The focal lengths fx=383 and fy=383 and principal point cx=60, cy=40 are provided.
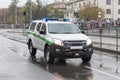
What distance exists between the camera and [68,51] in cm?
1488

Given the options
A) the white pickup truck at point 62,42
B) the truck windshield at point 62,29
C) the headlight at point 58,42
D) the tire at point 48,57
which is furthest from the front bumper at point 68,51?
the truck windshield at point 62,29

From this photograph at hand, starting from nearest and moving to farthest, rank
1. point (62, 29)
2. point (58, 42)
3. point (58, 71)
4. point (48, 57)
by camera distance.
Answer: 1. point (58, 71)
2. point (58, 42)
3. point (48, 57)
4. point (62, 29)

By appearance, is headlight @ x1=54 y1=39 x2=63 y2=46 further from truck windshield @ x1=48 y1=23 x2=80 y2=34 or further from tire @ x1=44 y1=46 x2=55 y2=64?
truck windshield @ x1=48 y1=23 x2=80 y2=34

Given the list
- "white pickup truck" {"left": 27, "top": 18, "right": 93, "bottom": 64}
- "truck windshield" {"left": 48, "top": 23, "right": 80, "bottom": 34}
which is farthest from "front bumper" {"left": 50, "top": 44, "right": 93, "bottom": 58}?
"truck windshield" {"left": 48, "top": 23, "right": 80, "bottom": 34}

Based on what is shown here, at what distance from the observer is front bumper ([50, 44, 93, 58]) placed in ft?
48.8

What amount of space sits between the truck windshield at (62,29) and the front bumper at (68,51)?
4.25ft

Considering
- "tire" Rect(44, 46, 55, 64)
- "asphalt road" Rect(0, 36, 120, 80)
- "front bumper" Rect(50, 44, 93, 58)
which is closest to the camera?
"asphalt road" Rect(0, 36, 120, 80)

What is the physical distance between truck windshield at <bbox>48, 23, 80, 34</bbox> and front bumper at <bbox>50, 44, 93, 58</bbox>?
129cm

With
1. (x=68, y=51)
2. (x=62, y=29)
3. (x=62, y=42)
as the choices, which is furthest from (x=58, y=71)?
(x=62, y=29)

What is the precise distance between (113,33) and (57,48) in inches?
999

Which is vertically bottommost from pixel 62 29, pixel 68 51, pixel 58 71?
pixel 58 71

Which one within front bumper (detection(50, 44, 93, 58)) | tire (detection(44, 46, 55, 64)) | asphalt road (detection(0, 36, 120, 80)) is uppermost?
front bumper (detection(50, 44, 93, 58))

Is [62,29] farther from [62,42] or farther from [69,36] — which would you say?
[62,42]

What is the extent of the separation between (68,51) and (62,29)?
184 cm
